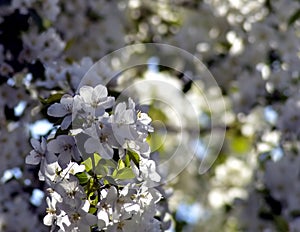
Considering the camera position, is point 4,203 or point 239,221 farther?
point 239,221

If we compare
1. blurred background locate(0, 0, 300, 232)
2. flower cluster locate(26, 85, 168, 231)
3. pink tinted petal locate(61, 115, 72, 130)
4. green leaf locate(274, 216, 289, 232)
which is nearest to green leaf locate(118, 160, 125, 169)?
flower cluster locate(26, 85, 168, 231)

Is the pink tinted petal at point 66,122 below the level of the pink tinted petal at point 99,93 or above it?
below

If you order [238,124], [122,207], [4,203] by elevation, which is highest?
[122,207]

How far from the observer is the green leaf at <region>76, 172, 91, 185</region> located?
2051 mm

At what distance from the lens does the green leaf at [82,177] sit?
2.05 meters

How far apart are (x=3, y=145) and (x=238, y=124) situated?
1.99 m

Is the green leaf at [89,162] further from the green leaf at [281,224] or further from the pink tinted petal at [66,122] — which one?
the green leaf at [281,224]

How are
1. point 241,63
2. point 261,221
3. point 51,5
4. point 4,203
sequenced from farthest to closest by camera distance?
point 241,63
point 261,221
point 51,5
point 4,203

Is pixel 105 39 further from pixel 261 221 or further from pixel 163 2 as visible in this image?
pixel 261 221

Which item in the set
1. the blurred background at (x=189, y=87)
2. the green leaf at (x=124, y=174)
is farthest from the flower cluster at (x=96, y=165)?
the blurred background at (x=189, y=87)

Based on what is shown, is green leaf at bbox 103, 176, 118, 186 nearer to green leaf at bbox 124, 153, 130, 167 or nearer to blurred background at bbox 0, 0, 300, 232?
green leaf at bbox 124, 153, 130, 167

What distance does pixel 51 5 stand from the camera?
11.7 feet

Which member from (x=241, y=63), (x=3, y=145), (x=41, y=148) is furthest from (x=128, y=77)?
(x=41, y=148)

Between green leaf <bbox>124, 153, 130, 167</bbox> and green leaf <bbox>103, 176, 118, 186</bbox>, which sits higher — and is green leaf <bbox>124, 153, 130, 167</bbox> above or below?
above
